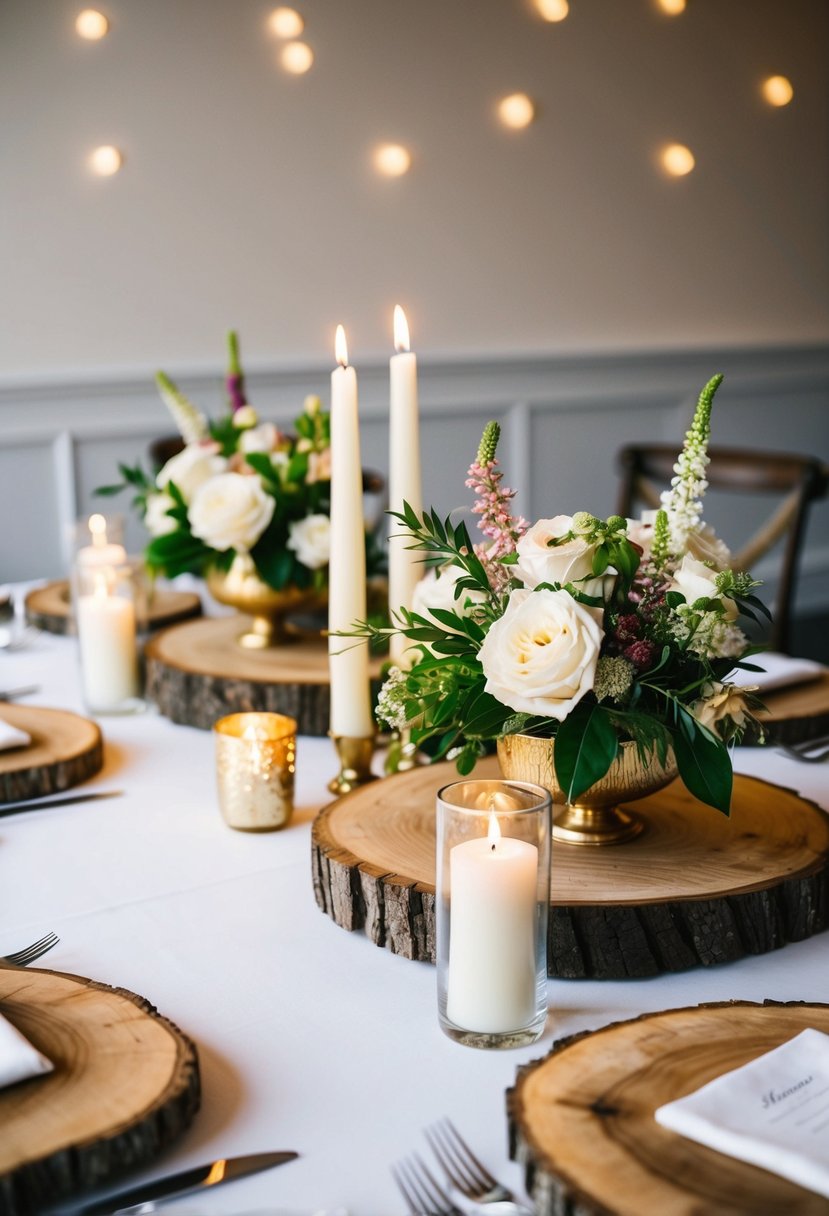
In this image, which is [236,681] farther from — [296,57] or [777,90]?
[777,90]

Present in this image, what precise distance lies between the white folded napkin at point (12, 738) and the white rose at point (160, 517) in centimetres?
37

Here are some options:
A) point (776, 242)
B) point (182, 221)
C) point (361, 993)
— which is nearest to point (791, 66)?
point (776, 242)

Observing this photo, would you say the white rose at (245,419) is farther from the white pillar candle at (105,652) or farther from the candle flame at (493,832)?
the candle flame at (493,832)

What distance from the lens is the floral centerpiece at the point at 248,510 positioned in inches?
61.2

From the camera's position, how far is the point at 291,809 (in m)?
1.22

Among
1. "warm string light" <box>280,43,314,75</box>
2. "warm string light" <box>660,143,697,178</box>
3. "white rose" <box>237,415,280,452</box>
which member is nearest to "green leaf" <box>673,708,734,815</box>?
"white rose" <box>237,415,280,452</box>

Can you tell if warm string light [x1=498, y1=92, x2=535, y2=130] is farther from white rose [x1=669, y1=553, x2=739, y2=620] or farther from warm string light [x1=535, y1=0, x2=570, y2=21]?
white rose [x1=669, y1=553, x2=739, y2=620]

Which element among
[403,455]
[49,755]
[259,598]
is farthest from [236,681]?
[403,455]

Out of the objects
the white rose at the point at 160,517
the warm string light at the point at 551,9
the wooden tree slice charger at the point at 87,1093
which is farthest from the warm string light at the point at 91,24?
the wooden tree slice charger at the point at 87,1093

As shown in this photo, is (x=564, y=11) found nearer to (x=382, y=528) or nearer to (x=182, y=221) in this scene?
(x=182, y=221)

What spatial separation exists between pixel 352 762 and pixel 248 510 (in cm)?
42

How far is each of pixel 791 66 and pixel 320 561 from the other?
12.5 feet

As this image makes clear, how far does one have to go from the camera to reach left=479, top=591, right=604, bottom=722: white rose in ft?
2.89

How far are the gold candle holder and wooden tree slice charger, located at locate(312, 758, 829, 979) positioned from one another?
13 centimetres
